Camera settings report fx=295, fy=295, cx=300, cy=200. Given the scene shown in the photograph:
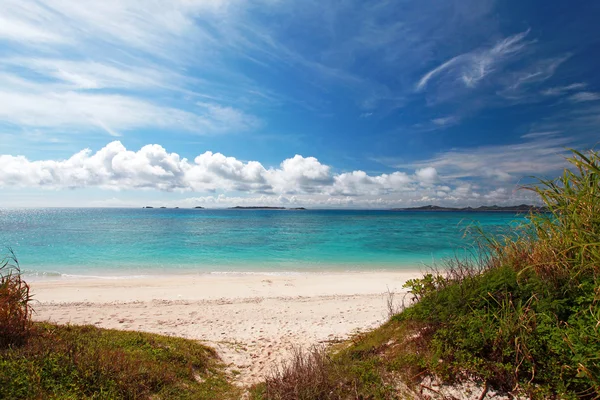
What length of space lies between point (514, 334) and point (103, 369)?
5762 mm

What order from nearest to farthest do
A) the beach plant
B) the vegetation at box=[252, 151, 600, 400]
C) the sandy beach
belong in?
the vegetation at box=[252, 151, 600, 400] < the beach plant < the sandy beach

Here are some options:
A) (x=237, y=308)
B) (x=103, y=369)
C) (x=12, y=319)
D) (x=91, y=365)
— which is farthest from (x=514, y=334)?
(x=237, y=308)

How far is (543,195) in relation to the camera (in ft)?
17.3

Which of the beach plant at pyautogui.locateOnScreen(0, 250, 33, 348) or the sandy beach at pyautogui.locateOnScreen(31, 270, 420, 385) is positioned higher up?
the beach plant at pyautogui.locateOnScreen(0, 250, 33, 348)

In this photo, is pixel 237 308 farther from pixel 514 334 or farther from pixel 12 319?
pixel 514 334

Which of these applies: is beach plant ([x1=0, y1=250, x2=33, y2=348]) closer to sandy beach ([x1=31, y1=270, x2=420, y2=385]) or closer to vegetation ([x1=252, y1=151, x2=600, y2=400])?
sandy beach ([x1=31, y1=270, x2=420, y2=385])

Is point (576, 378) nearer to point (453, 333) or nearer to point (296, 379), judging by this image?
point (453, 333)

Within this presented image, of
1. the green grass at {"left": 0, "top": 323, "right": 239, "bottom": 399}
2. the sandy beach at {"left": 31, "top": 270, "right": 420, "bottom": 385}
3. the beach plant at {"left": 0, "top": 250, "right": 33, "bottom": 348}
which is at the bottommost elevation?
the sandy beach at {"left": 31, "top": 270, "right": 420, "bottom": 385}

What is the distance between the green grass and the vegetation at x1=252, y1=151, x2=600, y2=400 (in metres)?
1.56

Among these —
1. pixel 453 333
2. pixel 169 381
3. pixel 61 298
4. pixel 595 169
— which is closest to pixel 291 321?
pixel 169 381

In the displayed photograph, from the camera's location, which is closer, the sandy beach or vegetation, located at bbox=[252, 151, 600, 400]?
vegetation, located at bbox=[252, 151, 600, 400]

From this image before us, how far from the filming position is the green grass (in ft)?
12.4

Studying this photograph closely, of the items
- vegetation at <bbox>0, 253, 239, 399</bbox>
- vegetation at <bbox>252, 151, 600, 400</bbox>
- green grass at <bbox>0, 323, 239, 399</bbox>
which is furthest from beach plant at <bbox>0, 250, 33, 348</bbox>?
vegetation at <bbox>252, 151, 600, 400</bbox>

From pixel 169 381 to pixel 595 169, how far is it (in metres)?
7.49
